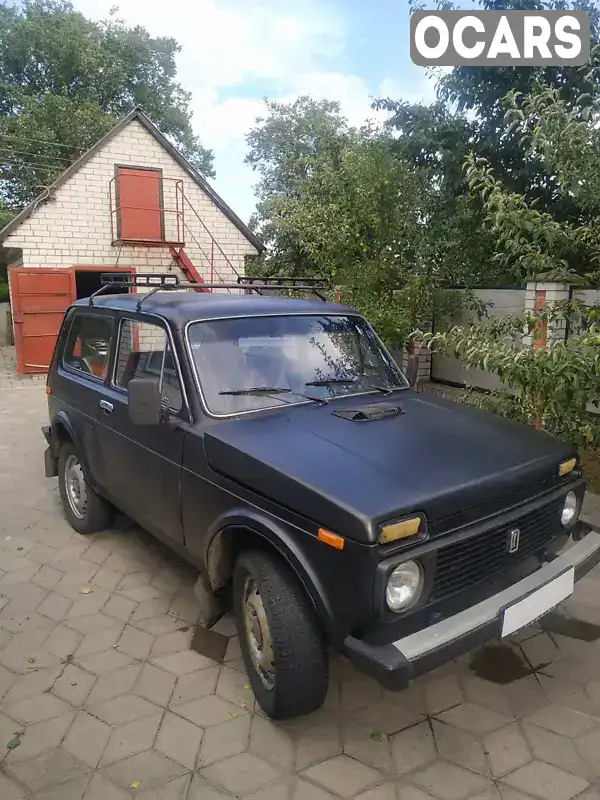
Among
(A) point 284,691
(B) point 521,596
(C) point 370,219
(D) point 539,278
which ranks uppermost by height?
(C) point 370,219

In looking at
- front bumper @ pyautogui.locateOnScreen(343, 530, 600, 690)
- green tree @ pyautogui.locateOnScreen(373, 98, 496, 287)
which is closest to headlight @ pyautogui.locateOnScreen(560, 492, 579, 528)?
front bumper @ pyautogui.locateOnScreen(343, 530, 600, 690)

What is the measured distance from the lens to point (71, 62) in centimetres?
2877

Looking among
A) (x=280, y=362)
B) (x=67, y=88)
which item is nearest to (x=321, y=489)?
(x=280, y=362)

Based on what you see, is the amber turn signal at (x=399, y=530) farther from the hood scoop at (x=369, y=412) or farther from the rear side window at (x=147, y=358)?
the rear side window at (x=147, y=358)

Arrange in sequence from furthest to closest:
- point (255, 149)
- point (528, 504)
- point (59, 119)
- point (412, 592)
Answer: point (255, 149) → point (59, 119) → point (528, 504) → point (412, 592)

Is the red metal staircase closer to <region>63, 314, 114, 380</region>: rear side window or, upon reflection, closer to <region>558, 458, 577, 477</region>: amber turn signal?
<region>63, 314, 114, 380</region>: rear side window

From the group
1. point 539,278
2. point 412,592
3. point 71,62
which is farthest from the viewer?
→ point 71,62

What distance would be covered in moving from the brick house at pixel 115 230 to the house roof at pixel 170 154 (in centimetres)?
3

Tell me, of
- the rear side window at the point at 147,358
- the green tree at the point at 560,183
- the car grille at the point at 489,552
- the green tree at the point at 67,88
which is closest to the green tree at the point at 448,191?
the green tree at the point at 560,183

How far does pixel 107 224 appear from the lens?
1444 cm

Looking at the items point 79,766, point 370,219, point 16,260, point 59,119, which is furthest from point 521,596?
point 59,119

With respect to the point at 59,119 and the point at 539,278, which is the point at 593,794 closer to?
the point at 539,278

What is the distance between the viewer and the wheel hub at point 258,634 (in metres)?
2.69

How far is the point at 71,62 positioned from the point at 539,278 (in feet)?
97.7
